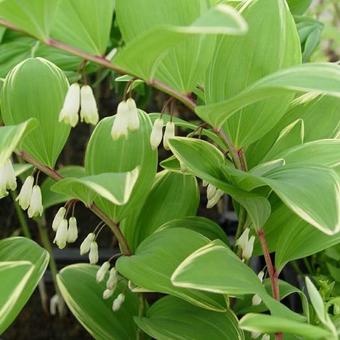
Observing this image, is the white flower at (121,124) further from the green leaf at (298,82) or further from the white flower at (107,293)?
the white flower at (107,293)

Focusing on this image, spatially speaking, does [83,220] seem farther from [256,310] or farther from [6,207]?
[256,310]

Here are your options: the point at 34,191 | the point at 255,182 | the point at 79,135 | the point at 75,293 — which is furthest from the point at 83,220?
the point at 255,182

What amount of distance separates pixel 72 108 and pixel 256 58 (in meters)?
0.18

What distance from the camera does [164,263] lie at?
2.04ft

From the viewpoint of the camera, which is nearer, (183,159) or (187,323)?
(183,159)

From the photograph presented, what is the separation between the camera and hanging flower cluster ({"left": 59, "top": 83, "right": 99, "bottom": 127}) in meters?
0.55

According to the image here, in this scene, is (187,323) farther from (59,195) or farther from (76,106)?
(59,195)

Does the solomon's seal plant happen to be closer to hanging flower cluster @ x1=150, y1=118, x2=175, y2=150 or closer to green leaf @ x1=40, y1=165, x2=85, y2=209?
hanging flower cluster @ x1=150, y1=118, x2=175, y2=150

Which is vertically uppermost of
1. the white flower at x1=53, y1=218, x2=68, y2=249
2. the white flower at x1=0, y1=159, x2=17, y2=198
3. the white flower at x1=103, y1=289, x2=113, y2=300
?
the white flower at x1=0, y1=159, x2=17, y2=198

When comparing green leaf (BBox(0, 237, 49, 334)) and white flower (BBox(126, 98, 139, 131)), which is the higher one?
white flower (BBox(126, 98, 139, 131))

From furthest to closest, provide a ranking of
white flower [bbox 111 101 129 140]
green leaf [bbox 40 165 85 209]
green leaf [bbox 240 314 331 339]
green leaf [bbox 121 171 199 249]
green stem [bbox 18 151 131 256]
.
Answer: green leaf [bbox 40 165 85 209] < green leaf [bbox 121 171 199 249] < green stem [bbox 18 151 131 256] < white flower [bbox 111 101 129 140] < green leaf [bbox 240 314 331 339]

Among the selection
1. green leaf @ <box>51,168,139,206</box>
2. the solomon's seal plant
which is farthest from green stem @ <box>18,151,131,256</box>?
green leaf @ <box>51,168,139,206</box>

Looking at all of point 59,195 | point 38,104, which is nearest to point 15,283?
→ point 38,104

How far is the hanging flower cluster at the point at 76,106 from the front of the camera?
55cm
